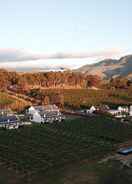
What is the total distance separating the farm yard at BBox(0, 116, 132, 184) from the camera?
79.9 ft

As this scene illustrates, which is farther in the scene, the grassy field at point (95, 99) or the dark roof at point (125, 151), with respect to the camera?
the grassy field at point (95, 99)

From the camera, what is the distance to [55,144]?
99.9 ft

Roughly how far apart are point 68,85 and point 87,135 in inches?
2077

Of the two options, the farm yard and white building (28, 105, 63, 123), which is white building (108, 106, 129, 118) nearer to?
the farm yard

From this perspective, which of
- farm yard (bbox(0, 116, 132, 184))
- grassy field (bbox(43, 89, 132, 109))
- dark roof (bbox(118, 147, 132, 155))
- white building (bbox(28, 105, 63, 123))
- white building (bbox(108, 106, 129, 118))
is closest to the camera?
farm yard (bbox(0, 116, 132, 184))

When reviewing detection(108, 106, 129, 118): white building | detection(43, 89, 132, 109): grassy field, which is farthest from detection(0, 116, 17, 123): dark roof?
detection(43, 89, 132, 109): grassy field

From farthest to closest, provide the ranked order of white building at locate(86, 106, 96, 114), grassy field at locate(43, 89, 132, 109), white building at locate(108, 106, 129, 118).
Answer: grassy field at locate(43, 89, 132, 109)
white building at locate(86, 106, 96, 114)
white building at locate(108, 106, 129, 118)

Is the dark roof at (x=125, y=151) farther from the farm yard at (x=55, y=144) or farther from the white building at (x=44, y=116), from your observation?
the white building at (x=44, y=116)

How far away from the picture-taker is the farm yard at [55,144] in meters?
24.4

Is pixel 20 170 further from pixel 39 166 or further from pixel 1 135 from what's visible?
pixel 1 135

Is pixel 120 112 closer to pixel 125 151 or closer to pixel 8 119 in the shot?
pixel 8 119

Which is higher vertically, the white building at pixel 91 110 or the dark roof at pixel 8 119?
the white building at pixel 91 110

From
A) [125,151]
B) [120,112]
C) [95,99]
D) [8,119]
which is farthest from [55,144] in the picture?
[95,99]

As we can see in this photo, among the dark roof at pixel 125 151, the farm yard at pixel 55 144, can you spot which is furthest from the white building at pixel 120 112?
the dark roof at pixel 125 151
